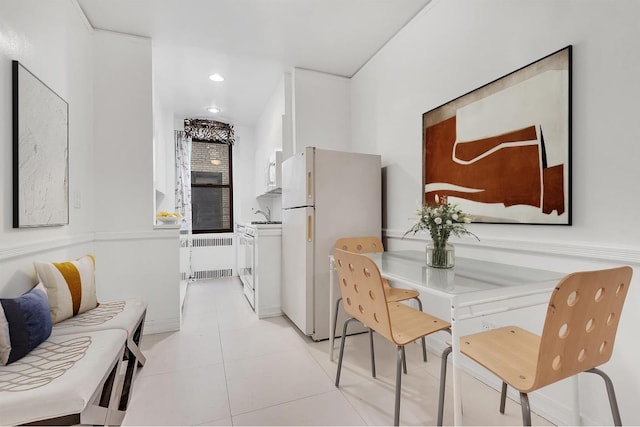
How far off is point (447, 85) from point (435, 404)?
211 centimetres

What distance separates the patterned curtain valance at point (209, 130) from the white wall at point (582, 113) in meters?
3.79

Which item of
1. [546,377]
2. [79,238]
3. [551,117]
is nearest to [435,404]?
[546,377]

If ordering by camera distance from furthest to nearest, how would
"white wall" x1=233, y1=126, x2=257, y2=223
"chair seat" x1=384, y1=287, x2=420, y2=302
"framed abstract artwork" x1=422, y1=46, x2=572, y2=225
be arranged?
1. "white wall" x1=233, y1=126, x2=257, y2=223
2. "chair seat" x1=384, y1=287, x2=420, y2=302
3. "framed abstract artwork" x1=422, y1=46, x2=572, y2=225

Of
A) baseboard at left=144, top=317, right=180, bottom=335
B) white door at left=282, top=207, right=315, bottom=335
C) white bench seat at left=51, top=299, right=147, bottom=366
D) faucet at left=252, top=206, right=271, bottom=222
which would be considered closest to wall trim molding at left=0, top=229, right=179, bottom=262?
white bench seat at left=51, top=299, right=147, bottom=366

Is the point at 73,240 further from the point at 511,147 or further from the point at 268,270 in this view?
the point at 511,147

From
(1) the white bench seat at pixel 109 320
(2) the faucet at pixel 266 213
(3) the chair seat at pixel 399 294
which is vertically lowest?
(3) the chair seat at pixel 399 294

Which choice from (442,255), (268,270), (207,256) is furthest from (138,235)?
(442,255)

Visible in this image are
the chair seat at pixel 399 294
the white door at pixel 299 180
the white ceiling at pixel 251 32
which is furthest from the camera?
the white door at pixel 299 180

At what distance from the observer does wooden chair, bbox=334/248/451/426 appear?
1412 millimetres

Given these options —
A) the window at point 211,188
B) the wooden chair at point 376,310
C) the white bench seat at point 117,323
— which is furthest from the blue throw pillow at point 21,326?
the window at point 211,188

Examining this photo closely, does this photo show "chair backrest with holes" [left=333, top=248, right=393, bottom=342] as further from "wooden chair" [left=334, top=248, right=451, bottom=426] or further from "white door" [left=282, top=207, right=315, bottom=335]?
"white door" [left=282, top=207, right=315, bottom=335]

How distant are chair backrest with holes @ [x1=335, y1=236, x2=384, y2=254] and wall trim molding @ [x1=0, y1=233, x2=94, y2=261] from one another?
196 centimetres

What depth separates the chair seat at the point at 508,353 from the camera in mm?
1057

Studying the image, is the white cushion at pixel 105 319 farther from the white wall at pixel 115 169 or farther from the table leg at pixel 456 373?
the table leg at pixel 456 373
